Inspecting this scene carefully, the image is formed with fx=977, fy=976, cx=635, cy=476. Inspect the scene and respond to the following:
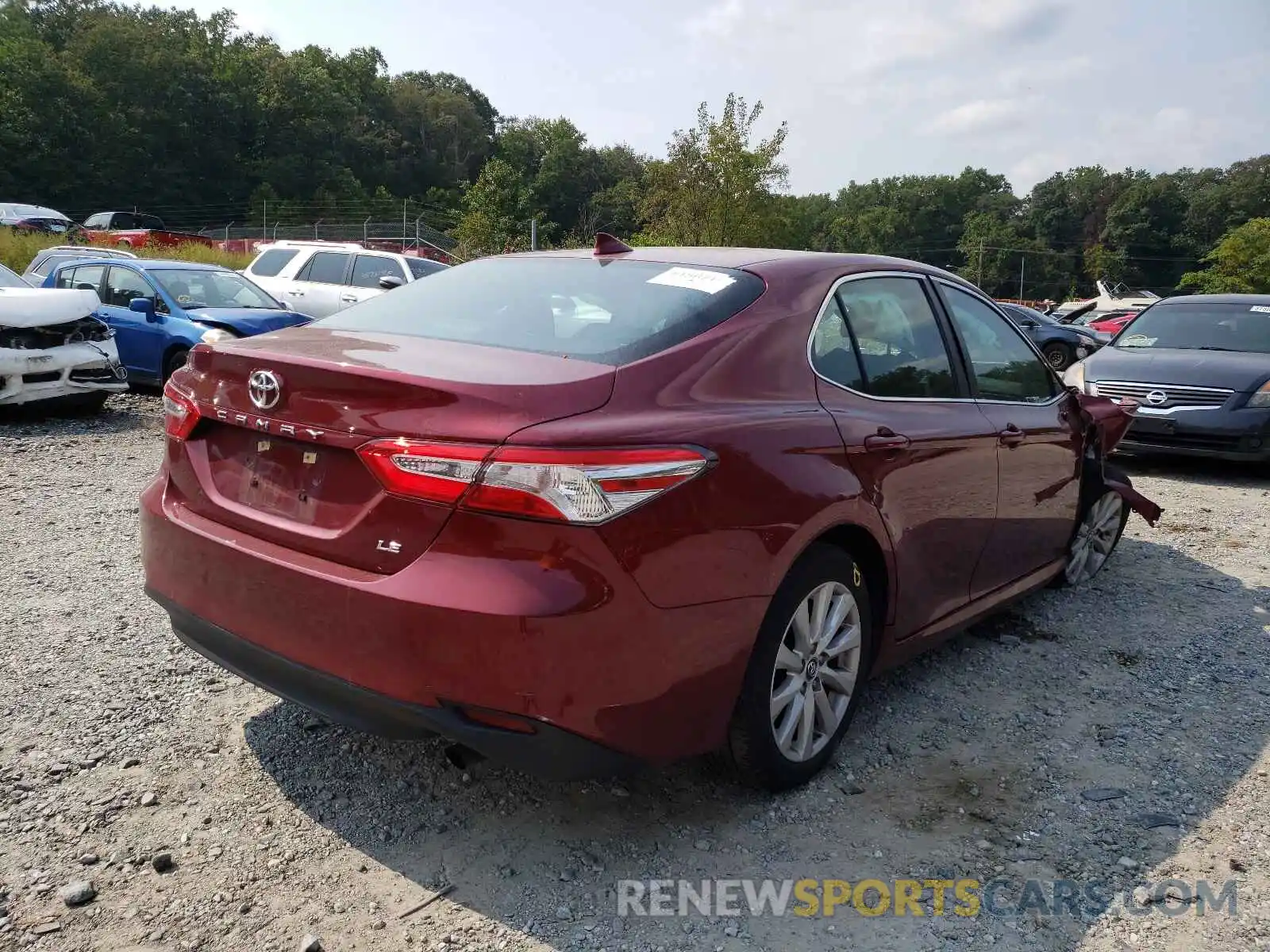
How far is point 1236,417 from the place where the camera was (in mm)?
7910

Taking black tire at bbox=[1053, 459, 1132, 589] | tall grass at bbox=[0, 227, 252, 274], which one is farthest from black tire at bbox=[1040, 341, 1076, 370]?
tall grass at bbox=[0, 227, 252, 274]

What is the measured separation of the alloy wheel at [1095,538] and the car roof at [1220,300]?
5427mm

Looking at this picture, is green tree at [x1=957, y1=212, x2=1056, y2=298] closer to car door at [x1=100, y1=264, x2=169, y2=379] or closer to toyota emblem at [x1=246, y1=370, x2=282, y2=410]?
car door at [x1=100, y1=264, x2=169, y2=379]

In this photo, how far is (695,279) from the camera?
3061 mm

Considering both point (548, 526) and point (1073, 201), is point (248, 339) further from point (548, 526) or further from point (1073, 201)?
point (1073, 201)

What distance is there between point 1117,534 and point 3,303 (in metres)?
8.78

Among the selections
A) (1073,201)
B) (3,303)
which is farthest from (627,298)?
(1073,201)

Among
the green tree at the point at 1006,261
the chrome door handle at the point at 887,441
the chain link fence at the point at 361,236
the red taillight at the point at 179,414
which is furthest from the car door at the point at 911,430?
the green tree at the point at 1006,261

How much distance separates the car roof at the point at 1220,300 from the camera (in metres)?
9.33

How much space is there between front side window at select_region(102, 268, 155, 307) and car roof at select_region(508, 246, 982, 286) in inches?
329

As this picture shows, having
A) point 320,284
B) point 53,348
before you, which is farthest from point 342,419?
point 320,284

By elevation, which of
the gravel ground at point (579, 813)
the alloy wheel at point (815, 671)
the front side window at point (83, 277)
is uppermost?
the front side window at point (83, 277)

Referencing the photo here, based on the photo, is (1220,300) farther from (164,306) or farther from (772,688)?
(164,306)

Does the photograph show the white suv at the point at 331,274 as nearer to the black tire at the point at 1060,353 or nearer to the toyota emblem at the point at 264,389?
the toyota emblem at the point at 264,389
